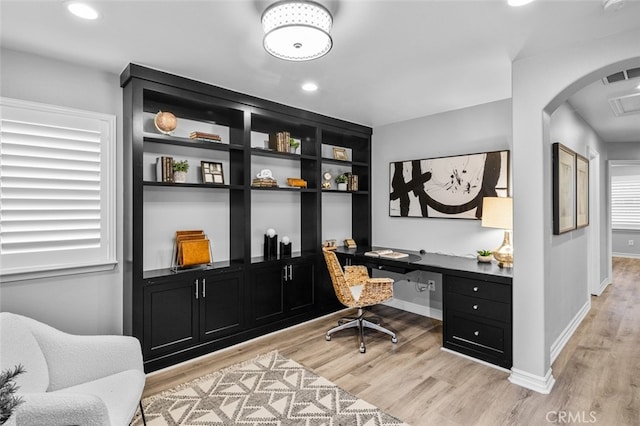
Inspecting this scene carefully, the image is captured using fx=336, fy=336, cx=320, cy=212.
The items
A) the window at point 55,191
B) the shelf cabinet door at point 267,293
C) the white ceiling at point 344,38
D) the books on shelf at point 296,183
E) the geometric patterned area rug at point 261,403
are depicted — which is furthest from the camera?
the books on shelf at point 296,183

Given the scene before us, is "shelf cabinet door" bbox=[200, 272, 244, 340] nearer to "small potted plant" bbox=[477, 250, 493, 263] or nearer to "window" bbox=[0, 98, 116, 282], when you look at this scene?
"window" bbox=[0, 98, 116, 282]

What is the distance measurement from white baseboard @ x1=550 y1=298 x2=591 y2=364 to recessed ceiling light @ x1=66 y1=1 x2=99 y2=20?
4.19 meters

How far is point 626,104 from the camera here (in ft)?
11.4

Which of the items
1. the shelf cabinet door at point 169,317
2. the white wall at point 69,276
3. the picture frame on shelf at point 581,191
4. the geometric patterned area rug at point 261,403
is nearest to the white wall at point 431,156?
the picture frame on shelf at point 581,191

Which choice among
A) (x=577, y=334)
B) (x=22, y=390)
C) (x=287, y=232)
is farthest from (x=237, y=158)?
(x=577, y=334)

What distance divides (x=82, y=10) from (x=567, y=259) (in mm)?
4448

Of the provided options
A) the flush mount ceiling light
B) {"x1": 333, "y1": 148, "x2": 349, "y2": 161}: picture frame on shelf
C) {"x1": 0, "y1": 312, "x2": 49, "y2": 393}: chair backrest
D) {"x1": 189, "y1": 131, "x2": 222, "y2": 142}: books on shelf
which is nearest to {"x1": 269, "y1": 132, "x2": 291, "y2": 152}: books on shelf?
{"x1": 189, "y1": 131, "x2": 222, "y2": 142}: books on shelf

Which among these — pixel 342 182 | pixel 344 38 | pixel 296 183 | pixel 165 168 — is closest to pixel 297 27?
pixel 344 38

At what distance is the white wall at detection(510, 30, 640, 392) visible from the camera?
240cm

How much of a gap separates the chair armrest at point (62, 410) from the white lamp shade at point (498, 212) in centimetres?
316

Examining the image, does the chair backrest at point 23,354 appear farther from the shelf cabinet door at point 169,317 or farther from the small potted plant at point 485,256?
the small potted plant at point 485,256

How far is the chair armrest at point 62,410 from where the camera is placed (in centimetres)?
138

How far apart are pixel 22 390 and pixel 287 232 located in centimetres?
279

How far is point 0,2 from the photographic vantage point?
1830mm
